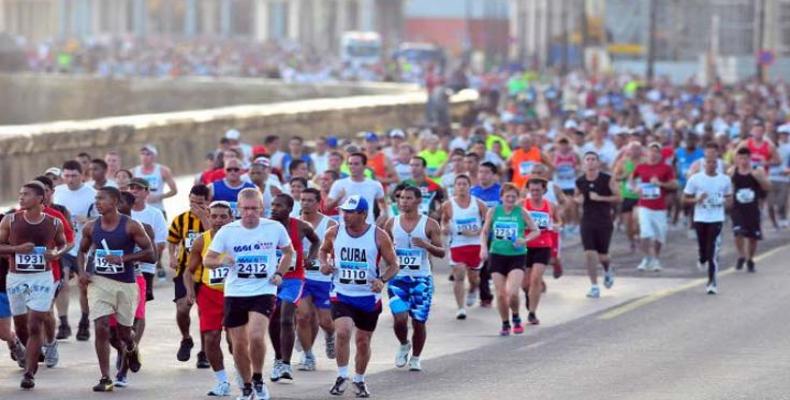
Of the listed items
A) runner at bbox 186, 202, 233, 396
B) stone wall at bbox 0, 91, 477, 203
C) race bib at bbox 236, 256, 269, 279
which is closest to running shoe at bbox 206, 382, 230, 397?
runner at bbox 186, 202, 233, 396

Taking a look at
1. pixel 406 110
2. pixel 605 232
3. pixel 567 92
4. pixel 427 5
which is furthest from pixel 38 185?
pixel 427 5

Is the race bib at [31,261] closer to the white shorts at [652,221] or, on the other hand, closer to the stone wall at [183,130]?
the stone wall at [183,130]

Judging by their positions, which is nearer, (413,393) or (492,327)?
(413,393)

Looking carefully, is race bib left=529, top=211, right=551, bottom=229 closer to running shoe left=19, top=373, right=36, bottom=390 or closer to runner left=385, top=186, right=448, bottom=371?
runner left=385, top=186, right=448, bottom=371

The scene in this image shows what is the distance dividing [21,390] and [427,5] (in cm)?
9828

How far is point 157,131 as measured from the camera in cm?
2952

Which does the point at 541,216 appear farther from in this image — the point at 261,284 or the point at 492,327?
the point at 261,284

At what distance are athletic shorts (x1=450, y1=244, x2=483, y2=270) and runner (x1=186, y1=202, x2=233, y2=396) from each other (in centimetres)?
542

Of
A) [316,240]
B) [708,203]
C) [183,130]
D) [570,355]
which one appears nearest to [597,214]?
[708,203]

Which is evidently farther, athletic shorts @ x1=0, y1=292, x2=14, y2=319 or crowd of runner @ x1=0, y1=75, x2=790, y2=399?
athletic shorts @ x1=0, y1=292, x2=14, y2=319

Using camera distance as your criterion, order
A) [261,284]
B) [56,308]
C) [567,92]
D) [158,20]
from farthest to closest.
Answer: [158,20] < [567,92] < [56,308] < [261,284]

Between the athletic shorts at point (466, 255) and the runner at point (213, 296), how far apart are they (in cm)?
542

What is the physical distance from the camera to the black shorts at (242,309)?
549 inches

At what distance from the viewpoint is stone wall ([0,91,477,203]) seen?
24.7 metres
